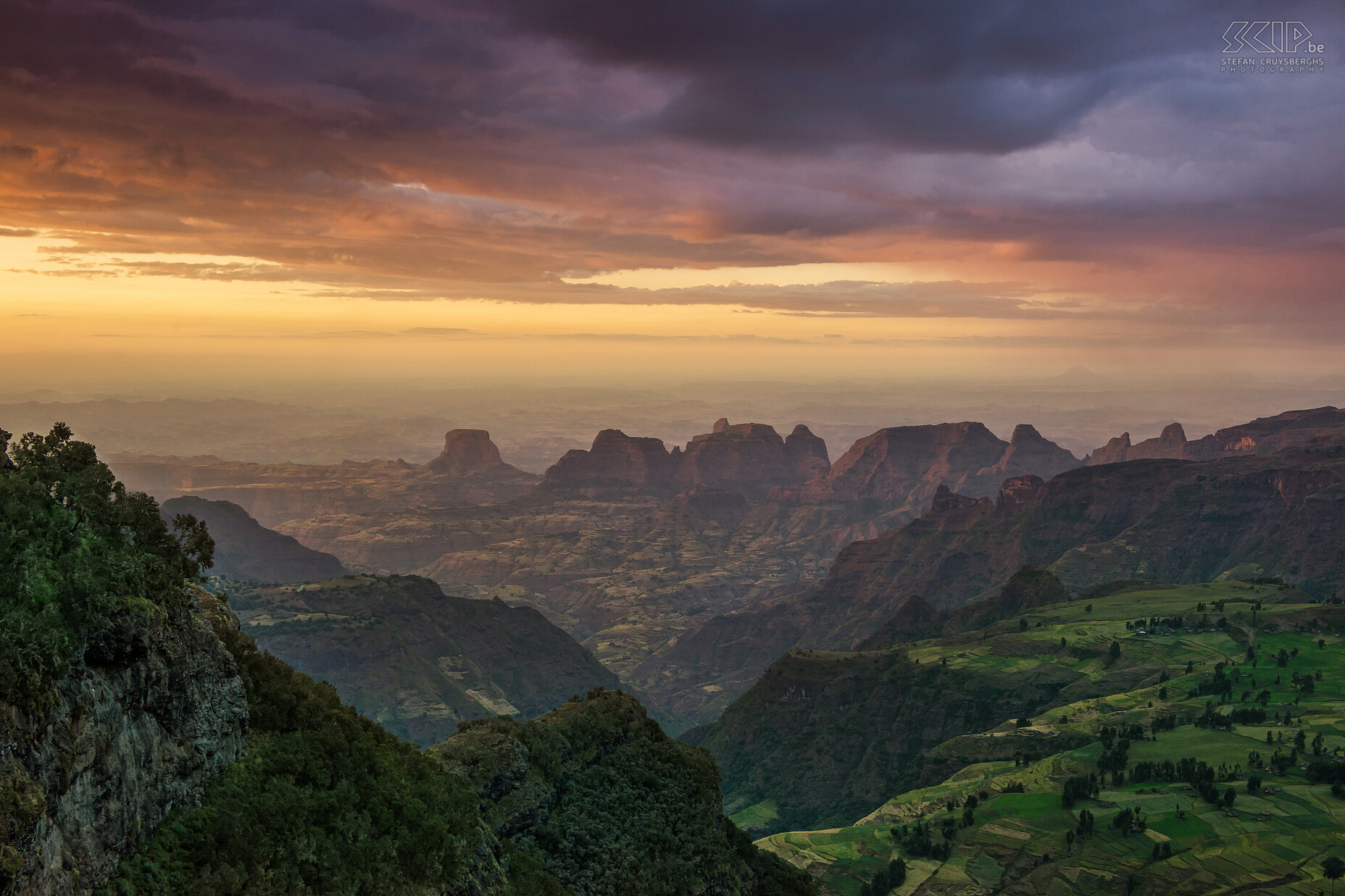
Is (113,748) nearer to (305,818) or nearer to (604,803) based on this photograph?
(305,818)

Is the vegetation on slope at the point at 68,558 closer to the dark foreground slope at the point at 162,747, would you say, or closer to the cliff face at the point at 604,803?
the dark foreground slope at the point at 162,747

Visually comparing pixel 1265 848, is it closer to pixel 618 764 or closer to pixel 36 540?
pixel 618 764

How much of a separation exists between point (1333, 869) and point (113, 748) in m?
203

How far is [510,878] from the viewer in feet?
236

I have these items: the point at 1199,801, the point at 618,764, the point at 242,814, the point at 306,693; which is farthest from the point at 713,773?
the point at 1199,801

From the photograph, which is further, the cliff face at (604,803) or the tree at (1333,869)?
the tree at (1333,869)

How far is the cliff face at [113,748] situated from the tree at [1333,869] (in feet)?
636

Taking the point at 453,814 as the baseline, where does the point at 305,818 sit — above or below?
above

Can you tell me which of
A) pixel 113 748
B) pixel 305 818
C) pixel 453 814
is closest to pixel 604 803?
pixel 453 814

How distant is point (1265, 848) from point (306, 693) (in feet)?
638

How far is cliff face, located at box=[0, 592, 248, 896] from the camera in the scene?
2838 cm

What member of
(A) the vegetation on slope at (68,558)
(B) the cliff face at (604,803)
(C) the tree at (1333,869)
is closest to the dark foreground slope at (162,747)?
(A) the vegetation on slope at (68,558)

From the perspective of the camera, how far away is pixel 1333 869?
534ft

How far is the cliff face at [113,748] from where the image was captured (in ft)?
93.1
